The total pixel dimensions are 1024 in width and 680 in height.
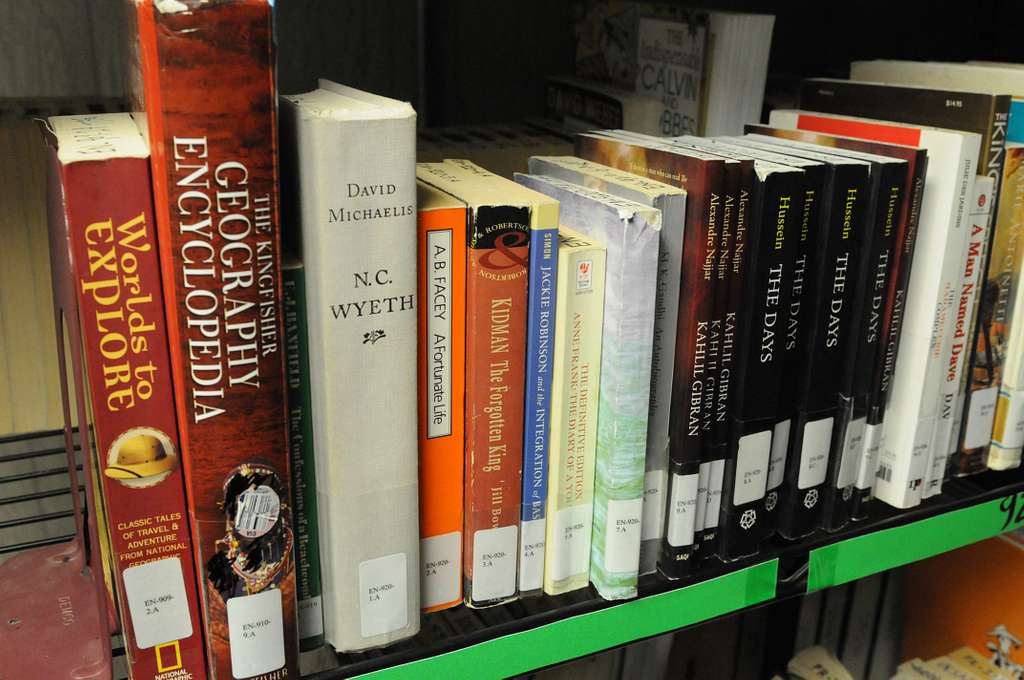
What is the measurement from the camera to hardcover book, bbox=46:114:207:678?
48 centimetres

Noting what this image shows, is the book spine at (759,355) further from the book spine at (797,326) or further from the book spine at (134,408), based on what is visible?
the book spine at (134,408)

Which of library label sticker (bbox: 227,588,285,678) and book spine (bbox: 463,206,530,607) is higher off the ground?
book spine (bbox: 463,206,530,607)

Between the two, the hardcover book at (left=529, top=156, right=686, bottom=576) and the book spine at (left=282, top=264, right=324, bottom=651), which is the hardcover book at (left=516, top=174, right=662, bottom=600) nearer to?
the hardcover book at (left=529, top=156, right=686, bottom=576)

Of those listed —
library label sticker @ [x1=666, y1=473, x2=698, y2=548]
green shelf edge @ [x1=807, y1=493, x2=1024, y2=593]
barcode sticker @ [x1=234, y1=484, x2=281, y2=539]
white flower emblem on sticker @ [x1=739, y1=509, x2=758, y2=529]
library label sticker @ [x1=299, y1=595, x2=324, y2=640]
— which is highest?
barcode sticker @ [x1=234, y1=484, x2=281, y2=539]

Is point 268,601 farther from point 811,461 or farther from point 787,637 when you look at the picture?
point 787,637

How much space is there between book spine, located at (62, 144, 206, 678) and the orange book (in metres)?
0.17

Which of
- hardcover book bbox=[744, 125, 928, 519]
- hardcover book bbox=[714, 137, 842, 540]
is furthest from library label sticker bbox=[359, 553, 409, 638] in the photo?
hardcover book bbox=[744, 125, 928, 519]

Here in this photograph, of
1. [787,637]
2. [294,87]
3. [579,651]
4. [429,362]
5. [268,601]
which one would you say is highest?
[294,87]

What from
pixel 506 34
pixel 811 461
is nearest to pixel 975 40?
pixel 506 34

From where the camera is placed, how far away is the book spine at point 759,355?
66 cm

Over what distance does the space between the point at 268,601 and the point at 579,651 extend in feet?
0.86

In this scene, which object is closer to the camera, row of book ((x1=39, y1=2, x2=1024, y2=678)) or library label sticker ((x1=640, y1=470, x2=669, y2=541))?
row of book ((x1=39, y1=2, x2=1024, y2=678))

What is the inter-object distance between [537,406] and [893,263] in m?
0.37

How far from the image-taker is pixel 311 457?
583mm
